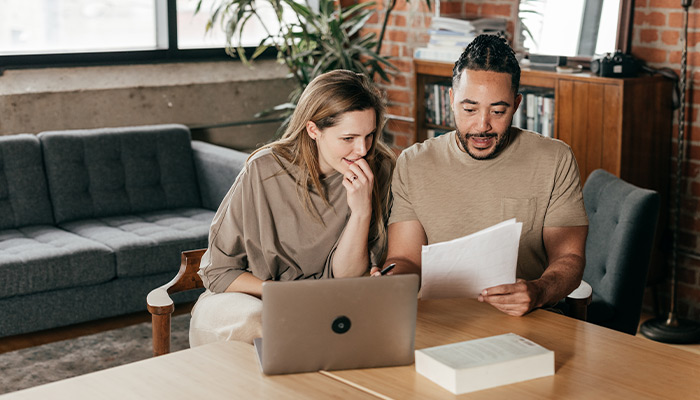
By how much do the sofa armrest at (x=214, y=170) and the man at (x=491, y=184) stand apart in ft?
6.61

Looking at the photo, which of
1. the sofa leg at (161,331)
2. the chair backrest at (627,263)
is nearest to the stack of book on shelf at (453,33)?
the chair backrest at (627,263)

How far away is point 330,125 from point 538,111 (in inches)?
76.0

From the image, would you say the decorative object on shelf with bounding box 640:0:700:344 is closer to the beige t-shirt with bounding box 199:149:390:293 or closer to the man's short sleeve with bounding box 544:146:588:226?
the man's short sleeve with bounding box 544:146:588:226

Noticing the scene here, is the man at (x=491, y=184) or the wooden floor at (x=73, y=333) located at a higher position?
the man at (x=491, y=184)

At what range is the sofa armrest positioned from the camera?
4.20m

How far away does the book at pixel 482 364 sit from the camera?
1.53 meters

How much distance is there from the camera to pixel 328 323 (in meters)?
1.58

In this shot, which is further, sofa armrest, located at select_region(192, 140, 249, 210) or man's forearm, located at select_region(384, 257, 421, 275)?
Answer: sofa armrest, located at select_region(192, 140, 249, 210)

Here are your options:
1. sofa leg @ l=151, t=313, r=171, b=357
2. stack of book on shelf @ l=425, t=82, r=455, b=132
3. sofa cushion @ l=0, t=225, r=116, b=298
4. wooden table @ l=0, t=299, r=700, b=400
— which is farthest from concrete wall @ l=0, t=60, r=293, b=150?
wooden table @ l=0, t=299, r=700, b=400

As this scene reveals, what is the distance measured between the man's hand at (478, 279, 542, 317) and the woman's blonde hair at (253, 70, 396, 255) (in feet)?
1.73

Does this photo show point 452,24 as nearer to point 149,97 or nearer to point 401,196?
point 149,97

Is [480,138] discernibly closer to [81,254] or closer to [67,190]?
[81,254]

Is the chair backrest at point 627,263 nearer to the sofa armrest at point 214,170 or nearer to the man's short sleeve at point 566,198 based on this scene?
the man's short sleeve at point 566,198

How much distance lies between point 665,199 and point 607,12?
34.5 inches
